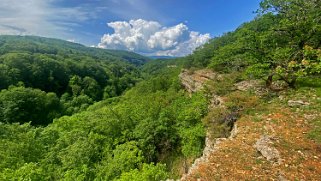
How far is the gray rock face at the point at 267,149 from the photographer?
42.2 ft

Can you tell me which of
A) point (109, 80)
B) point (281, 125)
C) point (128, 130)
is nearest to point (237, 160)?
point (281, 125)

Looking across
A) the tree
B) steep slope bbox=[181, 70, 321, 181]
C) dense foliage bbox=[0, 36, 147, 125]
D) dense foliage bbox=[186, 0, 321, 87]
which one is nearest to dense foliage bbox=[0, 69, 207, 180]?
steep slope bbox=[181, 70, 321, 181]

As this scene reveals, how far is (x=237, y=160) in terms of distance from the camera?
13117 millimetres

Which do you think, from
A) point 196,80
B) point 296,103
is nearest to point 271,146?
point 296,103

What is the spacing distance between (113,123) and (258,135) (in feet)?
62.8

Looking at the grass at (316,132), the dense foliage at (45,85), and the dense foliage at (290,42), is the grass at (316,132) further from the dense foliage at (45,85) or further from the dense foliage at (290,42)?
the dense foliage at (45,85)

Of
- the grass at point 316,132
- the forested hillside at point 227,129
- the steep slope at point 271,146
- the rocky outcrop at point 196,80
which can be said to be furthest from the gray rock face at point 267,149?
the rocky outcrop at point 196,80

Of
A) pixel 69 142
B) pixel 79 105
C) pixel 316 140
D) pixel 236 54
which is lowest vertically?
pixel 79 105

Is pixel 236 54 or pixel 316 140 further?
pixel 236 54

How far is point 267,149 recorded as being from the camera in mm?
13594

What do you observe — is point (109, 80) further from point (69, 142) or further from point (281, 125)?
point (281, 125)

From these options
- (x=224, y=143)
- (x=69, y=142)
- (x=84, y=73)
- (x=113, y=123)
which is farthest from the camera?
(x=84, y=73)

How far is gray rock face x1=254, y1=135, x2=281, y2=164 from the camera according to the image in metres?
12.9

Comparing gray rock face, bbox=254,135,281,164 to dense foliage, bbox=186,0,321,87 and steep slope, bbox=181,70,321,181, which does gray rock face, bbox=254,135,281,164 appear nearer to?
steep slope, bbox=181,70,321,181
